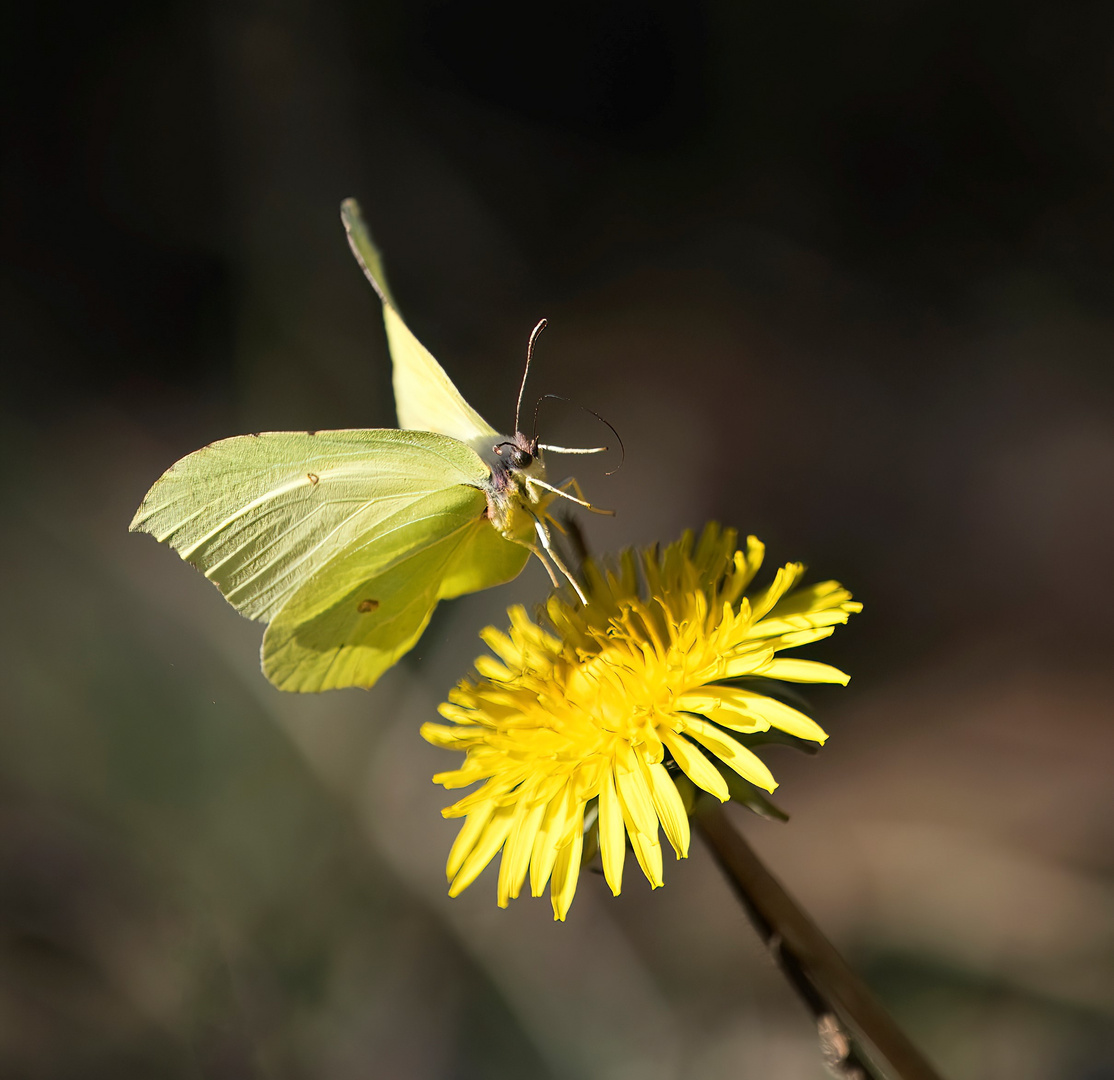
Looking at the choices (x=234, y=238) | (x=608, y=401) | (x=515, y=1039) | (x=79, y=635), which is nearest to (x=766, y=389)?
(x=608, y=401)

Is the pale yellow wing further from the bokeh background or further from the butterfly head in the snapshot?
the bokeh background

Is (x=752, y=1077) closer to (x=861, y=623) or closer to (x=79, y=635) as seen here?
(x=861, y=623)

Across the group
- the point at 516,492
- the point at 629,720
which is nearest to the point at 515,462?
the point at 516,492

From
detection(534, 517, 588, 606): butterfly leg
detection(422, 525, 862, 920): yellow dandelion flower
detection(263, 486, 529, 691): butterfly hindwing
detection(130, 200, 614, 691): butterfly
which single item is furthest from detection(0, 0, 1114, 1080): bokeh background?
detection(534, 517, 588, 606): butterfly leg

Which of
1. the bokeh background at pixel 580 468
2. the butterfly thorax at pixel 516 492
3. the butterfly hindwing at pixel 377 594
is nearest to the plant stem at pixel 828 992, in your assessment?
the butterfly thorax at pixel 516 492

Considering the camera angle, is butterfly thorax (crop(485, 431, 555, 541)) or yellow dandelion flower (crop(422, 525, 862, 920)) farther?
butterfly thorax (crop(485, 431, 555, 541))

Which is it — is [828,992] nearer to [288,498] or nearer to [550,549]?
[550,549]

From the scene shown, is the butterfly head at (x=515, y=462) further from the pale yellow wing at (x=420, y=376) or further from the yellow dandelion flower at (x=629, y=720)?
the yellow dandelion flower at (x=629, y=720)
